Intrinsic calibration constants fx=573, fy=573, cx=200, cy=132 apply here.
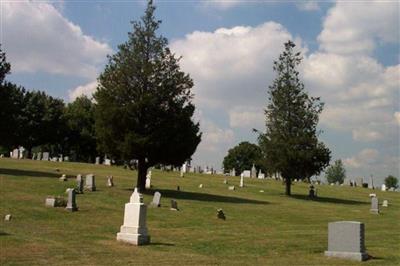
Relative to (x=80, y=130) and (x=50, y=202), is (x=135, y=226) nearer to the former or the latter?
(x=50, y=202)

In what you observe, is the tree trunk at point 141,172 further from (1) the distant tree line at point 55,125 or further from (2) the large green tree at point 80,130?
(2) the large green tree at point 80,130

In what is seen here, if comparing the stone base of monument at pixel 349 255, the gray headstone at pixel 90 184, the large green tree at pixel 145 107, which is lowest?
the stone base of monument at pixel 349 255

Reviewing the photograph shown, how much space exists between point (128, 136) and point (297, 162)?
17598 mm

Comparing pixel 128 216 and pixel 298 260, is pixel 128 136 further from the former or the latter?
pixel 298 260

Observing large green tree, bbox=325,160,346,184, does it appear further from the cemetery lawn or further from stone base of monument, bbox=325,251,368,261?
stone base of monument, bbox=325,251,368,261

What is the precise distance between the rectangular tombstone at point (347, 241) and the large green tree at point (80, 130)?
244 ft

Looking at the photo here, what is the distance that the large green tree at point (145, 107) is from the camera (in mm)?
35125

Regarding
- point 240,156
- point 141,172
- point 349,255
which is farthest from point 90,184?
point 240,156

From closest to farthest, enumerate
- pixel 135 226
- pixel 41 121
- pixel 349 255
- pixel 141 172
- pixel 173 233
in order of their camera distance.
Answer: pixel 349 255 < pixel 135 226 < pixel 173 233 < pixel 141 172 < pixel 41 121

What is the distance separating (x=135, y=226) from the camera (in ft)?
56.2

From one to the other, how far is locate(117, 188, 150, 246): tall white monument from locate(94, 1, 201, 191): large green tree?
55.1ft

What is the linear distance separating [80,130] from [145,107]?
5743 cm

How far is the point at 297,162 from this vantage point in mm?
46906

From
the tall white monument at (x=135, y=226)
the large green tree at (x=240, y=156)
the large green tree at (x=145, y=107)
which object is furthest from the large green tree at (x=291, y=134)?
the large green tree at (x=240, y=156)
